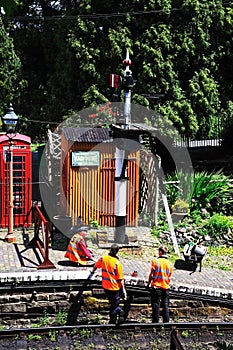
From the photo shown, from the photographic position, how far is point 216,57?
21469mm

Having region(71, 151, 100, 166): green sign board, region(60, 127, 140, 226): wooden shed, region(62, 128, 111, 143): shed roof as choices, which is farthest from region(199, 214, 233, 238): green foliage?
region(62, 128, 111, 143): shed roof

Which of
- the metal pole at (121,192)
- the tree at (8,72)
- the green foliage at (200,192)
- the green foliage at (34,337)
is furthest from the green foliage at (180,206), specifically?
the tree at (8,72)

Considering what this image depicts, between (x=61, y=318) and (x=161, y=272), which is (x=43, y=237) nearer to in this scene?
(x=61, y=318)

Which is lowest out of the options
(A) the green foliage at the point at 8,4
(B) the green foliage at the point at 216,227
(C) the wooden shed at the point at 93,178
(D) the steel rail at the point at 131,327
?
(D) the steel rail at the point at 131,327

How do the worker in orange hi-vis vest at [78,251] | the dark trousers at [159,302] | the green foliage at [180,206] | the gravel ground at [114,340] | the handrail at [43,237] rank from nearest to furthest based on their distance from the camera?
the gravel ground at [114,340] → the dark trousers at [159,302] → the handrail at [43,237] → the worker in orange hi-vis vest at [78,251] → the green foliage at [180,206]

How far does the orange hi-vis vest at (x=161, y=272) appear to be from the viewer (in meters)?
9.08

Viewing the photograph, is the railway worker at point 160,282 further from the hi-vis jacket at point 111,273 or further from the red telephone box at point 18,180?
the red telephone box at point 18,180

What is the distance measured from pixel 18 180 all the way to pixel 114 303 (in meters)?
4.98

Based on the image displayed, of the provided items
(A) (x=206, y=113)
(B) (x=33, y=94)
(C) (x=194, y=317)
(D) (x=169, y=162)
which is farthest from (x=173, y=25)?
(C) (x=194, y=317)

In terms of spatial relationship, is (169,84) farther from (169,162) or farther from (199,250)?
(199,250)

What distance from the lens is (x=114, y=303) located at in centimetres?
924

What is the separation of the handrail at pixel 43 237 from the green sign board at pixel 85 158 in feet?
4.59

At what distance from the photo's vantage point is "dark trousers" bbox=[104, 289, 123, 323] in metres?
9.20

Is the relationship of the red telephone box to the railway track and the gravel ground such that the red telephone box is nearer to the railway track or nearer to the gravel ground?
the railway track
